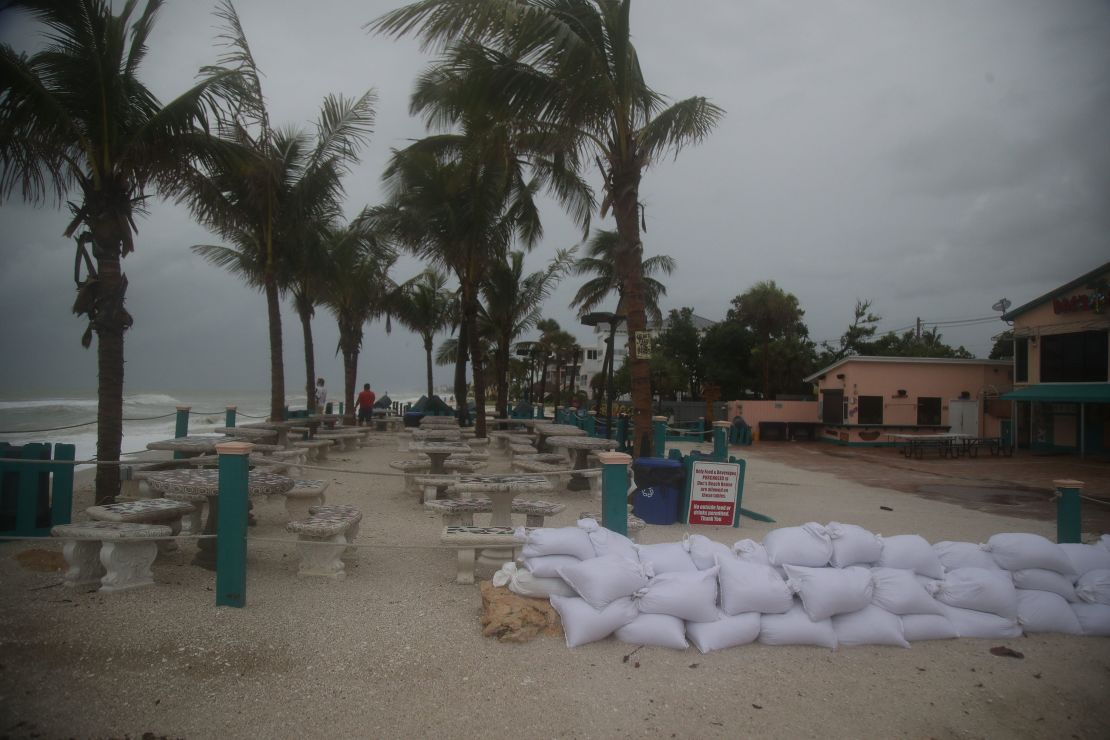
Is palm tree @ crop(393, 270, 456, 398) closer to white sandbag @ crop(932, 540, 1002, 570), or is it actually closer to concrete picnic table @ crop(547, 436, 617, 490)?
concrete picnic table @ crop(547, 436, 617, 490)

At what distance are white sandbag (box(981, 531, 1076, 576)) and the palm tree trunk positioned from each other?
12343 millimetres

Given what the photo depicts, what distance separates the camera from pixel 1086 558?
4.41 meters

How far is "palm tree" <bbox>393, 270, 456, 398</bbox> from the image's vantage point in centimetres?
2472

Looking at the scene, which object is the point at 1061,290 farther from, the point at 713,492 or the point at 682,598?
the point at 682,598

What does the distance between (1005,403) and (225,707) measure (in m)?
25.6

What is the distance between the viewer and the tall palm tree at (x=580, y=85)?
7.09 metres

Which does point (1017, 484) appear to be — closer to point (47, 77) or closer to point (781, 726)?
point (781, 726)

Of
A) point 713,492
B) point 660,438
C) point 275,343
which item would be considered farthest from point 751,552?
point 275,343

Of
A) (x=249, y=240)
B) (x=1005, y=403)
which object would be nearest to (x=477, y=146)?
(x=249, y=240)

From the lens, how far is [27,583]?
4.38 m

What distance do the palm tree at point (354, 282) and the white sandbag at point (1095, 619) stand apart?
45.2 feet

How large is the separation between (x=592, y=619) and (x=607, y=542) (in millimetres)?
591

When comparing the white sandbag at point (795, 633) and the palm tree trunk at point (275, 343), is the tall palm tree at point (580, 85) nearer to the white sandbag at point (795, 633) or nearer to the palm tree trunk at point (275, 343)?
the white sandbag at point (795, 633)

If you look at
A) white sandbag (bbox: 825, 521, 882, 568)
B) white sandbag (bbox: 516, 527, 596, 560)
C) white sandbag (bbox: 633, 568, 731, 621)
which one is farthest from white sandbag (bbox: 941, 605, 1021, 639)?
white sandbag (bbox: 516, 527, 596, 560)
